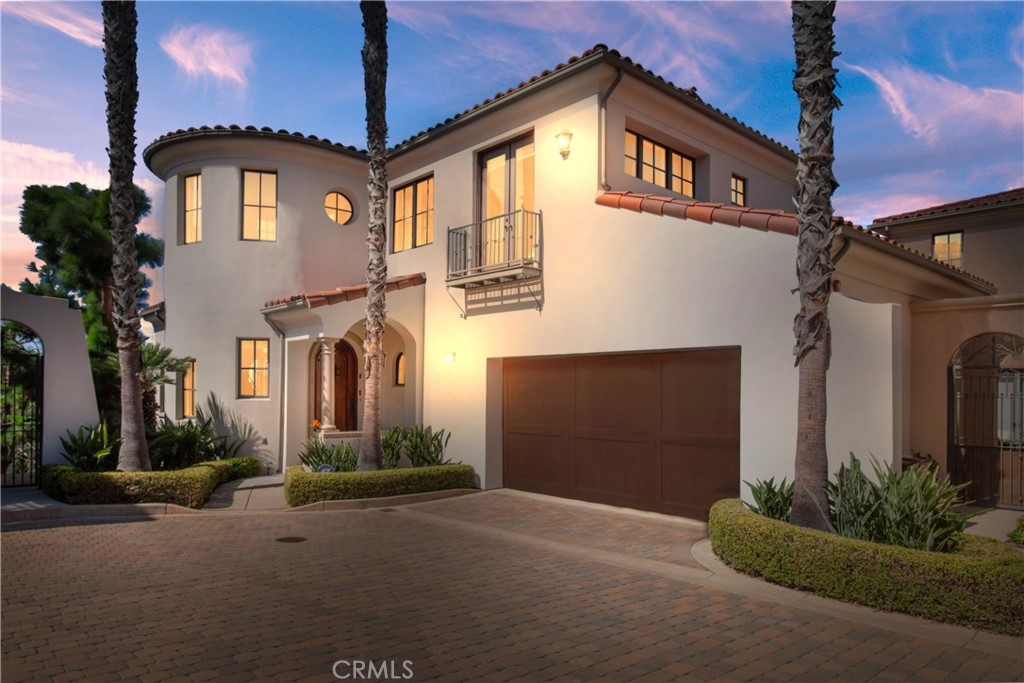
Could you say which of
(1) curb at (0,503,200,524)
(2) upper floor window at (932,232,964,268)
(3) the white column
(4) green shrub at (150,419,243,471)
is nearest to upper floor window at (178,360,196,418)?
(4) green shrub at (150,419,243,471)

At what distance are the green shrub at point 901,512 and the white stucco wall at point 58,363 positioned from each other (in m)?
13.0

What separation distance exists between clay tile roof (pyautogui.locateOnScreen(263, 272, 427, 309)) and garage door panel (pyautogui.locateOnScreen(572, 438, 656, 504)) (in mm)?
5171

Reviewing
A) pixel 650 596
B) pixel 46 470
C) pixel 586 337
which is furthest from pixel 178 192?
pixel 650 596

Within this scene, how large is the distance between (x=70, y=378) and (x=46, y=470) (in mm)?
1788

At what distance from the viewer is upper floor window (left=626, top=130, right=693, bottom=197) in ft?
40.3

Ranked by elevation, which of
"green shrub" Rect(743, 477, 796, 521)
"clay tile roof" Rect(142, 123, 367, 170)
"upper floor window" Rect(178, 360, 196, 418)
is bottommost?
"green shrub" Rect(743, 477, 796, 521)

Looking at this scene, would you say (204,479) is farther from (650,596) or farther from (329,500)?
(650,596)

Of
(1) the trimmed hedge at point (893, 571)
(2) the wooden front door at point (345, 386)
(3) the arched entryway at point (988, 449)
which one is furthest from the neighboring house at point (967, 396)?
(2) the wooden front door at point (345, 386)

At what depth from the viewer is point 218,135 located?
15.5 metres

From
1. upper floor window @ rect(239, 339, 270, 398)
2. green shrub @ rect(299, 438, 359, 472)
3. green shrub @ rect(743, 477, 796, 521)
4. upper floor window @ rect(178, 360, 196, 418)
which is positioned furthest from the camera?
upper floor window @ rect(178, 360, 196, 418)

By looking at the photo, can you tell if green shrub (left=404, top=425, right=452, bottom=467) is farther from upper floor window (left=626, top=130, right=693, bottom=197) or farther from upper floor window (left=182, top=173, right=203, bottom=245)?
upper floor window (left=182, top=173, right=203, bottom=245)

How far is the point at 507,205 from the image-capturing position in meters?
13.3

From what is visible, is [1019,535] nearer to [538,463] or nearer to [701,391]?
[701,391]

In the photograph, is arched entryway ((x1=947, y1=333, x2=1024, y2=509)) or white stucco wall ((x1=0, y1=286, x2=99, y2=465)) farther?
white stucco wall ((x1=0, y1=286, x2=99, y2=465))
